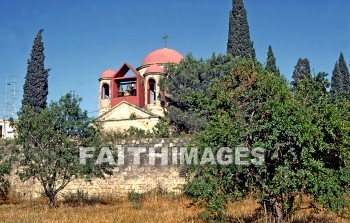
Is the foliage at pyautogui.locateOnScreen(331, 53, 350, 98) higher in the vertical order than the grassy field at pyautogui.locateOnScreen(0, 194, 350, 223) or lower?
higher

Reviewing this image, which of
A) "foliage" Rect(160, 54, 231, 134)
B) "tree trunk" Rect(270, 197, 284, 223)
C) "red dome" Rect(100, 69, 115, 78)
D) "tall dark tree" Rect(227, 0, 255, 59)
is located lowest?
"tree trunk" Rect(270, 197, 284, 223)

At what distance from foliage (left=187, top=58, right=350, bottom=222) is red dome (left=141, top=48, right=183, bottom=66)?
26497 millimetres

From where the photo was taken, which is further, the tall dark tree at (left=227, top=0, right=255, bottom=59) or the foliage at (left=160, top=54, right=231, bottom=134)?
the tall dark tree at (left=227, top=0, right=255, bottom=59)

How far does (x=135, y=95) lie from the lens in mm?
33031

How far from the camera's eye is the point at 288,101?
6559 millimetres

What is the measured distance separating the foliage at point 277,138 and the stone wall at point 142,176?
26.9 ft

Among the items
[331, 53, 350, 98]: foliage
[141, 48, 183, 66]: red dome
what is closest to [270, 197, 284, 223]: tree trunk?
[141, 48, 183, 66]: red dome

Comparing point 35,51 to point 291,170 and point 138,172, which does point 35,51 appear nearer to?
point 138,172

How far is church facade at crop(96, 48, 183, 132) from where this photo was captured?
28.5m

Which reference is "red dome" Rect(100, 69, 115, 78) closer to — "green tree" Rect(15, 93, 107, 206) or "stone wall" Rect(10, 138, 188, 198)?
"stone wall" Rect(10, 138, 188, 198)

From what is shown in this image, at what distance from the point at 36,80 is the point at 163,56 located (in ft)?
34.5

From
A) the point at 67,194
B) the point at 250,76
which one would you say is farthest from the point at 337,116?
the point at 67,194

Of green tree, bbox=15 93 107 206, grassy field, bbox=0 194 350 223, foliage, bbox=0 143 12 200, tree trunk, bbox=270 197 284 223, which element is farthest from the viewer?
foliage, bbox=0 143 12 200

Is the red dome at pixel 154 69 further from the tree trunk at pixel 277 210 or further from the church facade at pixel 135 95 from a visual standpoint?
the tree trunk at pixel 277 210
